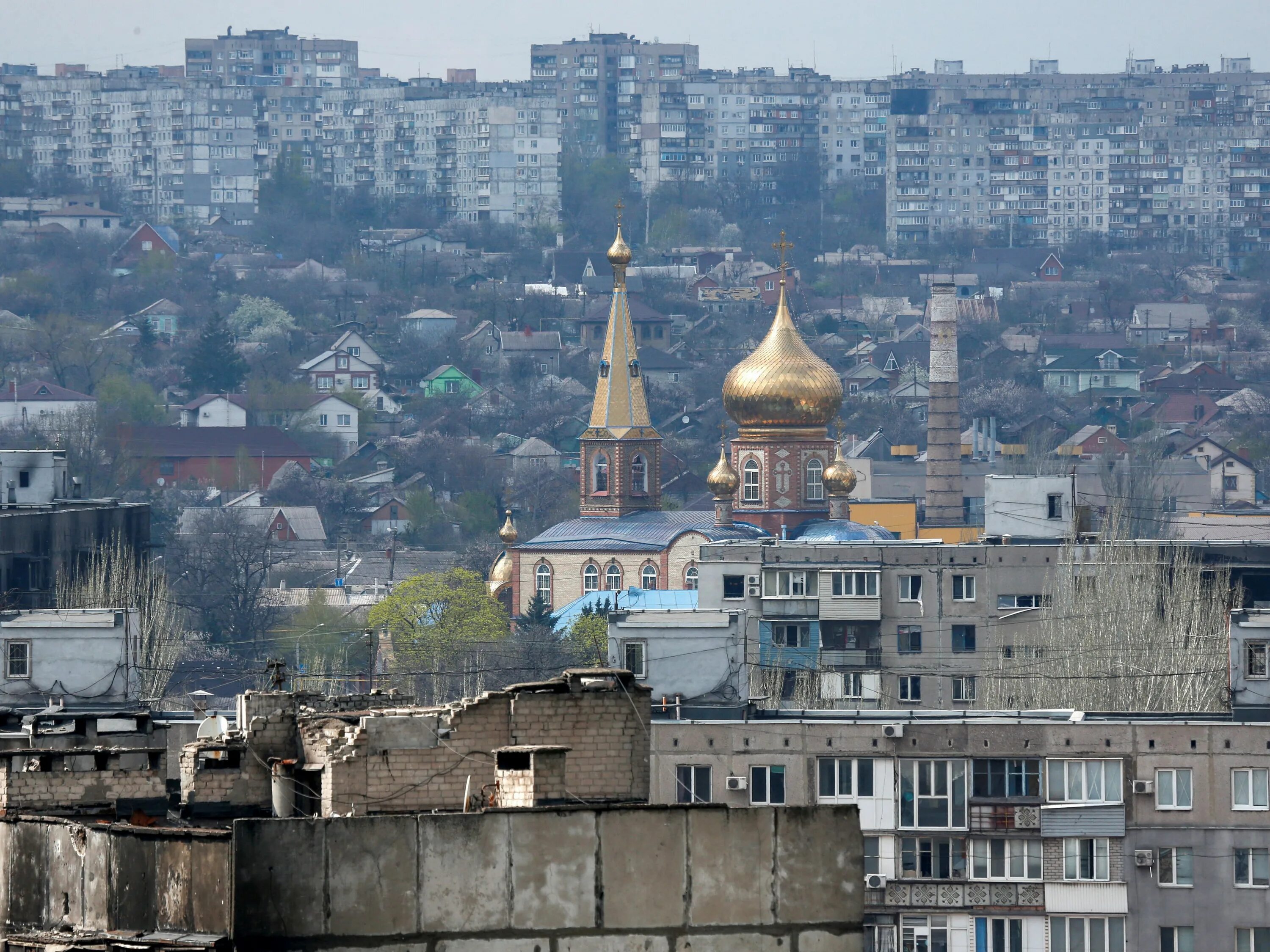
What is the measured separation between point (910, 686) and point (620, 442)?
40.5 m

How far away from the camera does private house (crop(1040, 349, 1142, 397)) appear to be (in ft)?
594

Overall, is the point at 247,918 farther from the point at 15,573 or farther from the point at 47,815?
the point at 15,573

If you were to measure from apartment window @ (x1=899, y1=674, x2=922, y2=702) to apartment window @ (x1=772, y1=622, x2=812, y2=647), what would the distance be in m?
1.74

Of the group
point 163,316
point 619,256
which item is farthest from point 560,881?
point 163,316

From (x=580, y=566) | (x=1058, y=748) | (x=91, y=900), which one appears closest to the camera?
(x=91, y=900)

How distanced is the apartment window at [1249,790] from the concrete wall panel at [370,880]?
21.1 metres

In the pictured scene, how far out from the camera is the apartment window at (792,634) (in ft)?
207

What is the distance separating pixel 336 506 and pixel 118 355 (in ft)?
129

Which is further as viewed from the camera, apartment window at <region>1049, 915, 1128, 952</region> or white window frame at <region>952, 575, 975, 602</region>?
white window frame at <region>952, 575, 975, 602</region>

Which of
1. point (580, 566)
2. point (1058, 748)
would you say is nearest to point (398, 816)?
point (1058, 748)

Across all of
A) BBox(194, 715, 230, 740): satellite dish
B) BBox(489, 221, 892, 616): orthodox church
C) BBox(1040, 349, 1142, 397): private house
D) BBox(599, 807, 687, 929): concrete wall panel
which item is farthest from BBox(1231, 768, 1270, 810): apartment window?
BBox(1040, 349, 1142, 397): private house

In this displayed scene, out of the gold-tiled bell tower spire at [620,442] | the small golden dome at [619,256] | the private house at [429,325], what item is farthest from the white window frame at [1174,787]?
the private house at [429,325]

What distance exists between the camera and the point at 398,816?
1741 cm

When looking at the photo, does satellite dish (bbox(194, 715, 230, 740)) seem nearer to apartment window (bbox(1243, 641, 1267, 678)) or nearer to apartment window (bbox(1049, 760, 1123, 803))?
apartment window (bbox(1049, 760, 1123, 803))
